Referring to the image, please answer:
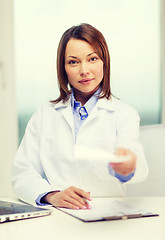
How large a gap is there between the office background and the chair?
1.43 m

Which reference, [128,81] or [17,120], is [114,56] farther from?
[17,120]

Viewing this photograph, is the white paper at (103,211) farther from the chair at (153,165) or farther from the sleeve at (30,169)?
the chair at (153,165)

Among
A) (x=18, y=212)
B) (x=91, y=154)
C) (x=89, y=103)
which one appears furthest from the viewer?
(x=89, y=103)

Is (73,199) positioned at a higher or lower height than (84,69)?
lower

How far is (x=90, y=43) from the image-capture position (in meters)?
0.99

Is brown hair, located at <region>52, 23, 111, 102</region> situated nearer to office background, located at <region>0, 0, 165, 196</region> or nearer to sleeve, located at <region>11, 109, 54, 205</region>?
sleeve, located at <region>11, 109, 54, 205</region>

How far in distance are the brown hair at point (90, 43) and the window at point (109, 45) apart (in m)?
1.46

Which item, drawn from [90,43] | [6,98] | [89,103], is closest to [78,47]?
[90,43]

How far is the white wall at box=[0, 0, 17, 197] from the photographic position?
2381 mm

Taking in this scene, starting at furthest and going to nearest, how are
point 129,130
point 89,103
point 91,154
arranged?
point 89,103, point 129,130, point 91,154

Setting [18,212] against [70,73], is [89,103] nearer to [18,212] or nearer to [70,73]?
[70,73]

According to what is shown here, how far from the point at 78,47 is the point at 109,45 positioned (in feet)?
5.45

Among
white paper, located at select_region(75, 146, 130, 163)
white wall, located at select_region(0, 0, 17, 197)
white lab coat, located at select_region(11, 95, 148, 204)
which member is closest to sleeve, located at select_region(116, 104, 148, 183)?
white lab coat, located at select_region(11, 95, 148, 204)

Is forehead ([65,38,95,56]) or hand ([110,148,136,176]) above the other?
forehead ([65,38,95,56])
